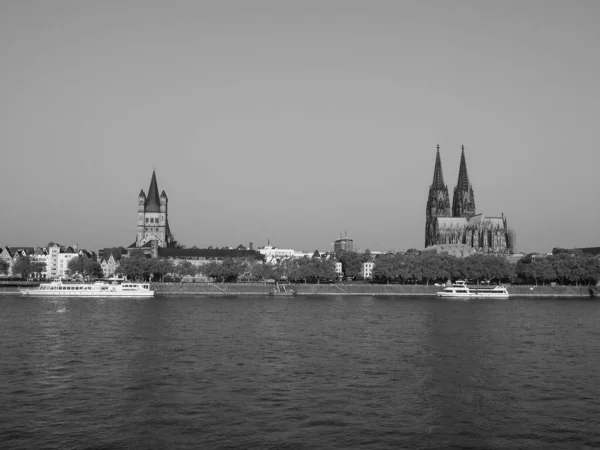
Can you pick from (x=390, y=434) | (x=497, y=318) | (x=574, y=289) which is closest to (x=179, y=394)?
(x=390, y=434)

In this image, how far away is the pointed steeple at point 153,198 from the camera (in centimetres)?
18638

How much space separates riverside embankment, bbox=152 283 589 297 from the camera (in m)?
126

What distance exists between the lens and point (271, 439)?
2431cm

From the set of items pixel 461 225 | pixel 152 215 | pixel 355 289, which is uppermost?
pixel 152 215

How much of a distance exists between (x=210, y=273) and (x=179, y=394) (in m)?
116

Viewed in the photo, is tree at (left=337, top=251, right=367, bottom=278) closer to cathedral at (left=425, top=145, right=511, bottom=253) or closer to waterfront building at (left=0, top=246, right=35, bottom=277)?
cathedral at (left=425, top=145, right=511, bottom=253)

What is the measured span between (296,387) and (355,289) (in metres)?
96.1

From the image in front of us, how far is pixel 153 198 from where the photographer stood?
18675 centimetres

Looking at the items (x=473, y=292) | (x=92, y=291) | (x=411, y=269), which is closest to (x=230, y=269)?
(x=411, y=269)

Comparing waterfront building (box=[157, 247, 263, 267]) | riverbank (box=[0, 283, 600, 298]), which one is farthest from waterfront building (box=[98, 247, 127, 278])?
riverbank (box=[0, 283, 600, 298])

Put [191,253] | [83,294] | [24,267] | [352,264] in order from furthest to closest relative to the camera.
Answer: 1. [191,253]
2. [352,264]
3. [24,267]
4. [83,294]

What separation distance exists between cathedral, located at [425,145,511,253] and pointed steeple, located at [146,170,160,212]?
77.8 meters

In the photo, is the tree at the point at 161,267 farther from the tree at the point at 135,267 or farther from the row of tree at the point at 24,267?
the row of tree at the point at 24,267

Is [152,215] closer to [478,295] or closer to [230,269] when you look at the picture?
[230,269]
